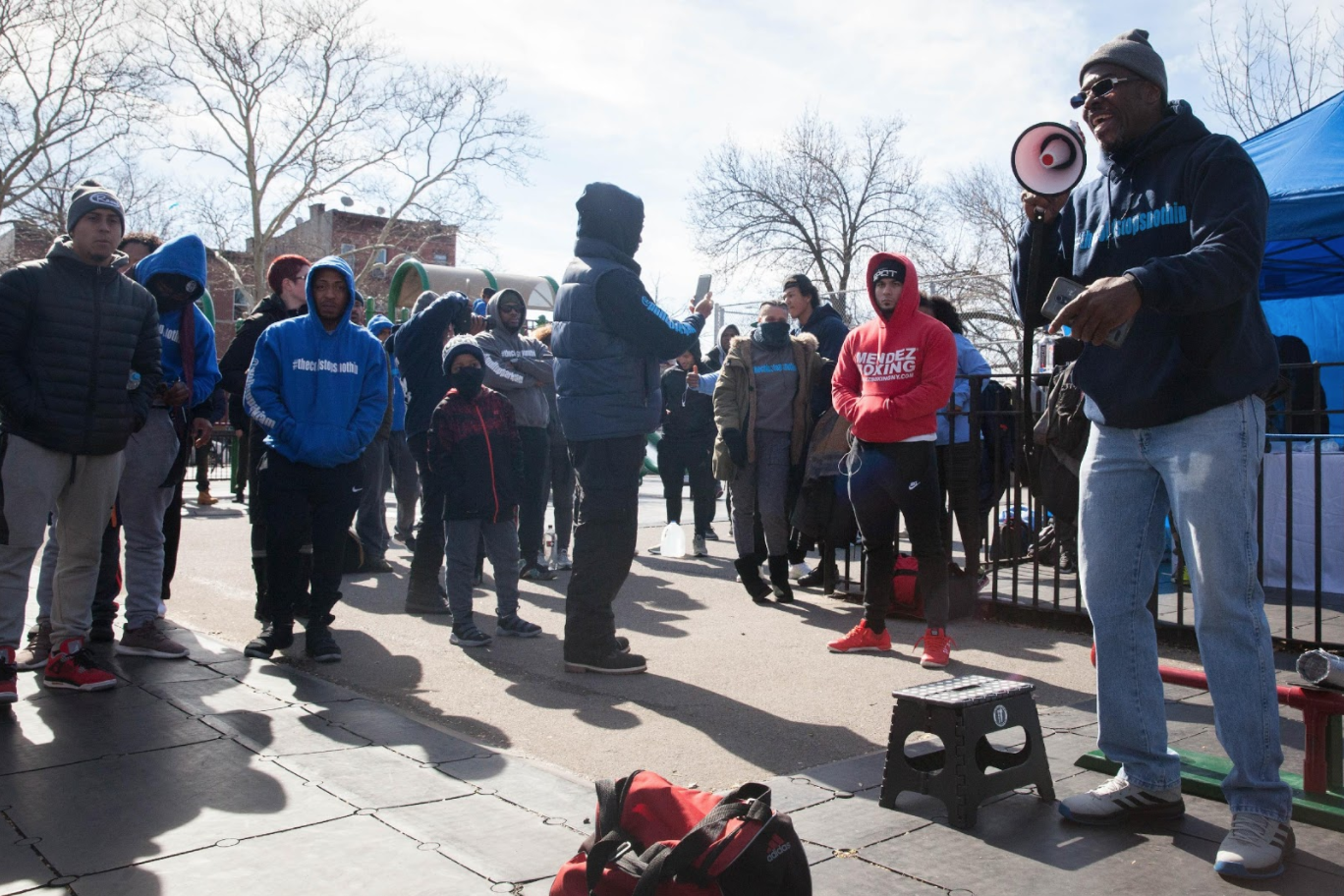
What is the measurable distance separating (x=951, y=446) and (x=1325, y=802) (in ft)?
13.0

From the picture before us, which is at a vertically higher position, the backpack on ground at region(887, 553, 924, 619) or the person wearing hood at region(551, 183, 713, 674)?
the person wearing hood at region(551, 183, 713, 674)

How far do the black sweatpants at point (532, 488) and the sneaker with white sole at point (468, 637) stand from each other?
1910 millimetres

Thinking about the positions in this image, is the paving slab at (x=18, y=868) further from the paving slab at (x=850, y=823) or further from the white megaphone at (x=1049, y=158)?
the white megaphone at (x=1049, y=158)

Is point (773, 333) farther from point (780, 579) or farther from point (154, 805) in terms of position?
point (154, 805)

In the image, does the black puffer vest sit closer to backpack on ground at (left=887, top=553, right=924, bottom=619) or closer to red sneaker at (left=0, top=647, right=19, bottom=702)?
backpack on ground at (left=887, top=553, right=924, bottom=619)

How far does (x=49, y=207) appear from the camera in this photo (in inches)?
1324

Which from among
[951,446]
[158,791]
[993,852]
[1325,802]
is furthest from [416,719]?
[951,446]

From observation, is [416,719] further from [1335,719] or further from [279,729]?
[1335,719]

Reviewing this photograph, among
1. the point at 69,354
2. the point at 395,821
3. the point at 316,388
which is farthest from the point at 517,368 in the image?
the point at 395,821

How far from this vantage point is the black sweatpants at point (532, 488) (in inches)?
319

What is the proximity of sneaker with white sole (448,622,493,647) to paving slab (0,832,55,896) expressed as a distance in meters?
2.99

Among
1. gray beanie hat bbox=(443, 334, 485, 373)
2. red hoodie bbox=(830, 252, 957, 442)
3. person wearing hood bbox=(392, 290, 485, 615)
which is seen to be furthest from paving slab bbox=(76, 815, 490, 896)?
person wearing hood bbox=(392, 290, 485, 615)

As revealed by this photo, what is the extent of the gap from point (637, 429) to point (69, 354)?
2475 millimetres

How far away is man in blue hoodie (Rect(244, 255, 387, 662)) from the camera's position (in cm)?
548
